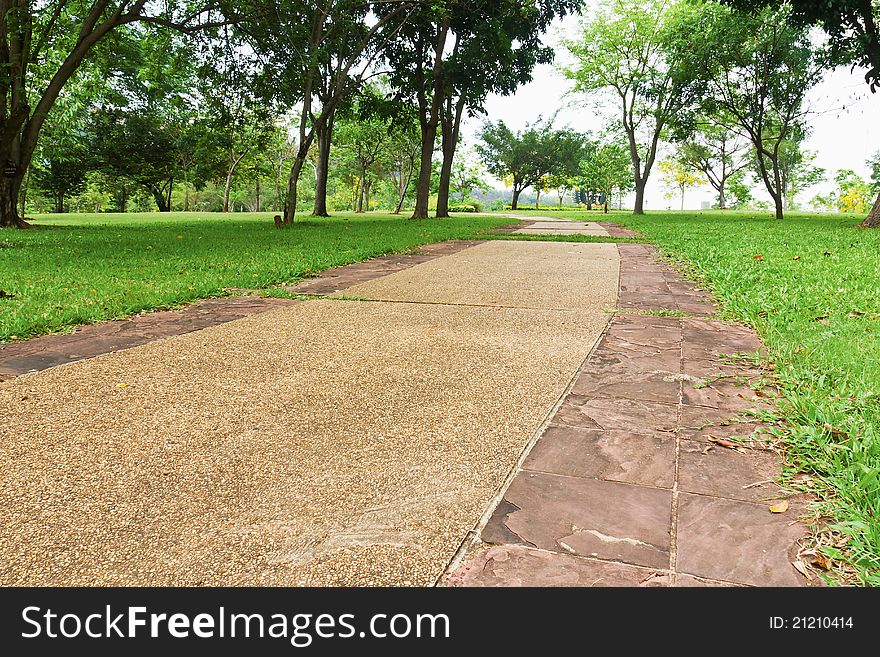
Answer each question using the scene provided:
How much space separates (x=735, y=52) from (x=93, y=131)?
110ft

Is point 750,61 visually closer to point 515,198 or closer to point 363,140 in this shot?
point 363,140

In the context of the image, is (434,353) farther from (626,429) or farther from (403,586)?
(403,586)

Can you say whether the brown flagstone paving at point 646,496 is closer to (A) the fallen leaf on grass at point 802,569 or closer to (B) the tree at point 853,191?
(A) the fallen leaf on grass at point 802,569

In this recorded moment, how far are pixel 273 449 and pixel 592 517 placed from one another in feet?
3.81

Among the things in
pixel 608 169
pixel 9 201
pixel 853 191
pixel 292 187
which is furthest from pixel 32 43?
pixel 853 191

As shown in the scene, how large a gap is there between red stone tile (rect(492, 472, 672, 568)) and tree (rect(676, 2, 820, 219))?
2304 centimetres

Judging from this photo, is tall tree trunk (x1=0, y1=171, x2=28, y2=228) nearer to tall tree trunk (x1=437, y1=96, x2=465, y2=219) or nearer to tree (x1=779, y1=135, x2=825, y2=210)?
tall tree trunk (x1=437, y1=96, x2=465, y2=219)

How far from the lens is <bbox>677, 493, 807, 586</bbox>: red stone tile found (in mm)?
1454

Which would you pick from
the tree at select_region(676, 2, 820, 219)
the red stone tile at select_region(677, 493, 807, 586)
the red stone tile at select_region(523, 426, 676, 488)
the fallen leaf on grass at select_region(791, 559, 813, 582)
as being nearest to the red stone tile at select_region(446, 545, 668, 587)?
the red stone tile at select_region(677, 493, 807, 586)

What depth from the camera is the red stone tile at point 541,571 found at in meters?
1.42

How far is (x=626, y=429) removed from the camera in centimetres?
235

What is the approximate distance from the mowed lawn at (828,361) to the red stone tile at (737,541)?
13cm
